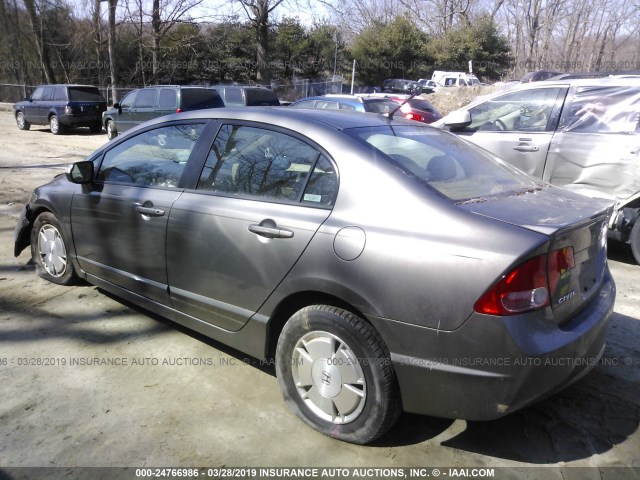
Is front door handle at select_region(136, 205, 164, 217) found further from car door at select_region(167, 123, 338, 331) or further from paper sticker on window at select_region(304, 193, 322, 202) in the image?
paper sticker on window at select_region(304, 193, 322, 202)

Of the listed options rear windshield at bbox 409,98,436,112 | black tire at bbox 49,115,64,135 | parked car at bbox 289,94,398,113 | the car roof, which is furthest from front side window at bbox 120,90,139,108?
the car roof

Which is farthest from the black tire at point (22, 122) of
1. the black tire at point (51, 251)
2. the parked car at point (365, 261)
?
the parked car at point (365, 261)

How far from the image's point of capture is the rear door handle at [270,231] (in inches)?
106

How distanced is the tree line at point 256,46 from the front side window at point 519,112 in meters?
24.2

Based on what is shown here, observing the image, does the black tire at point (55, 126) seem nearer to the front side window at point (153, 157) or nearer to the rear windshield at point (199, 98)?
the rear windshield at point (199, 98)

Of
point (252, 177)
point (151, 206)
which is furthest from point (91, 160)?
point (252, 177)

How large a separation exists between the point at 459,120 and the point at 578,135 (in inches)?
49.6

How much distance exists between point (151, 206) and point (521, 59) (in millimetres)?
52745

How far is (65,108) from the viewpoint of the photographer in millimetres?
18062

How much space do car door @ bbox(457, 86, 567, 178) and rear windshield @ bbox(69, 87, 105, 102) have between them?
643 inches

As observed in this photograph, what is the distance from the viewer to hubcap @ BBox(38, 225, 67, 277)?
4348 mm

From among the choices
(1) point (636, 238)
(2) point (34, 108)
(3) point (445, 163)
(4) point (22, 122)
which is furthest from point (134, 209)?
(4) point (22, 122)

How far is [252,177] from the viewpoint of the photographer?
9.93 ft

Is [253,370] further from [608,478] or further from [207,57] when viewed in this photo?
[207,57]
